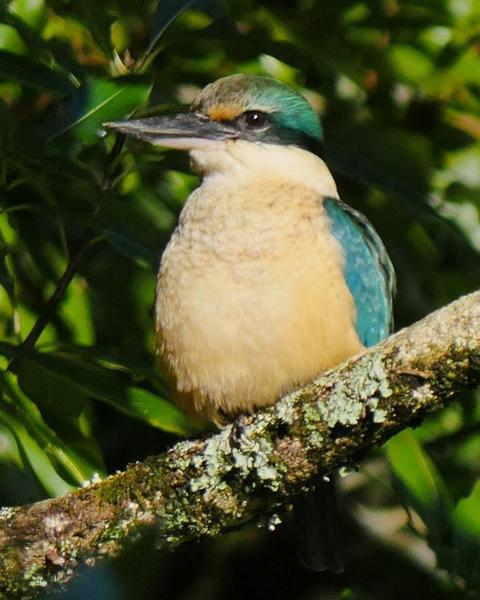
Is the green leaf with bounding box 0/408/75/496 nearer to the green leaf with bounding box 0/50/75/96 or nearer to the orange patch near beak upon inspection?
the green leaf with bounding box 0/50/75/96

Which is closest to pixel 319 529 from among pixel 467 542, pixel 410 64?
pixel 467 542

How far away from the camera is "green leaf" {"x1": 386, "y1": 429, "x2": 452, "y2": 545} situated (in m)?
3.30

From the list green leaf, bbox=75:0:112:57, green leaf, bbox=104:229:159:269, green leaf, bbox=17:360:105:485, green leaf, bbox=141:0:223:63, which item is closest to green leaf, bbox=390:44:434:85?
green leaf, bbox=141:0:223:63

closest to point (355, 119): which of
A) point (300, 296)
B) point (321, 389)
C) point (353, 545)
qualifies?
point (300, 296)

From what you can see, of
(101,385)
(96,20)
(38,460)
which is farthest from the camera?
(96,20)

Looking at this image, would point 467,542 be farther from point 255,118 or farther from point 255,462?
point 255,118

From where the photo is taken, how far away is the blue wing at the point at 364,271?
3.19 metres

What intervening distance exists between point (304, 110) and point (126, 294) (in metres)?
0.80

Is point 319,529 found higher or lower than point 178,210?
lower

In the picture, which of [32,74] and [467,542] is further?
[467,542]

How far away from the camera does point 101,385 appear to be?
2.96 m

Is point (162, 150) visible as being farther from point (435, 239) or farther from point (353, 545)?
point (353, 545)

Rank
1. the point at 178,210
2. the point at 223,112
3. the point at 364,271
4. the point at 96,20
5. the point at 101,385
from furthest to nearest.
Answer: the point at 178,210, the point at 223,112, the point at 364,271, the point at 96,20, the point at 101,385

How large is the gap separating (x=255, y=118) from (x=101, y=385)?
1.04m
